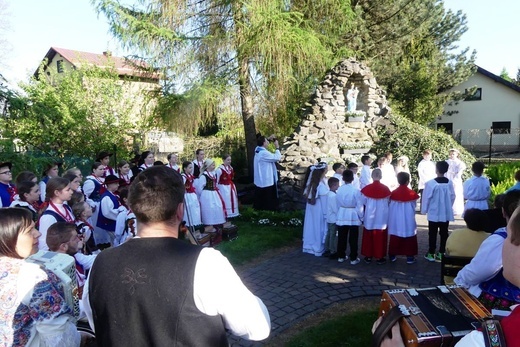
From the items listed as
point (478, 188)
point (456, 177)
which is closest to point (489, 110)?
point (456, 177)

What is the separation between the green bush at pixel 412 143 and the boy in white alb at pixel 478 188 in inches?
226

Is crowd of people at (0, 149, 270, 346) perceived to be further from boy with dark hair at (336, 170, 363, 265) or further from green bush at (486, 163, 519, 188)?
green bush at (486, 163, 519, 188)

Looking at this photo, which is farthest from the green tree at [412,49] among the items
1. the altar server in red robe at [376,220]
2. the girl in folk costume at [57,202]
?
the girl in folk costume at [57,202]

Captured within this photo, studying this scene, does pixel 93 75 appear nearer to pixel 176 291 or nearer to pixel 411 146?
pixel 411 146

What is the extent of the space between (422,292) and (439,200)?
15.5 ft

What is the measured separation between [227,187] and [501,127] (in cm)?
3078

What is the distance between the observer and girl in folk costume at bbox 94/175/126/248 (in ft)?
21.9

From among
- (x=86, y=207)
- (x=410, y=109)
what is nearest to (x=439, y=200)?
(x=86, y=207)

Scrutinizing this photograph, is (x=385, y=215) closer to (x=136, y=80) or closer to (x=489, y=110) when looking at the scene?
(x=136, y=80)

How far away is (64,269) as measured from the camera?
2535mm

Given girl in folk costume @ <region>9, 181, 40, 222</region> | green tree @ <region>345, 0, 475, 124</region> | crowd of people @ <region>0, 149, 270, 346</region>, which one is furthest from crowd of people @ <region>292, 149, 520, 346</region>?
green tree @ <region>345, 0, 475, 124</region>

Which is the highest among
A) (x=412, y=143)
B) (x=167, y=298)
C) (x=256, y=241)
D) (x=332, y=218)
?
(x=412, y=143)

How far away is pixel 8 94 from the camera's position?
7.44 m

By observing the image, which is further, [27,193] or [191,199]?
[191,199]
